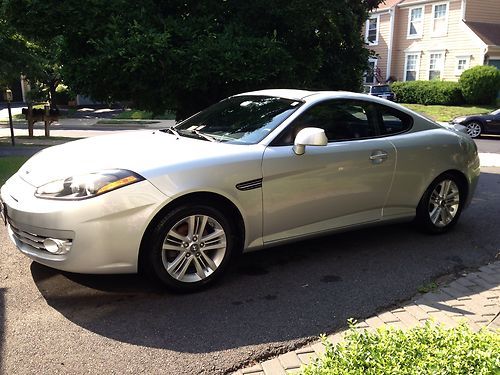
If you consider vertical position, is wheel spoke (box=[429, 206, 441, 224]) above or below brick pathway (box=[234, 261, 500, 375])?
above

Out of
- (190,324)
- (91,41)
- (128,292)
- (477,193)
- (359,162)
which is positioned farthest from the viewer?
(477,193)

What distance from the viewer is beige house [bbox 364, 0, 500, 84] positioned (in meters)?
28.4

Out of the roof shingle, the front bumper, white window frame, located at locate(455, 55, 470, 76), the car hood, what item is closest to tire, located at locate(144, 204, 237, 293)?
the front bumper

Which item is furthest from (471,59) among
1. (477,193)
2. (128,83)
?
(128,83)

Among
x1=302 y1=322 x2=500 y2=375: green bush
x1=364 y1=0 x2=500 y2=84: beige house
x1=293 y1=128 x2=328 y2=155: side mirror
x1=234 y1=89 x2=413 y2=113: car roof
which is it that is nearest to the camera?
x1=302 y1=322 x2=500 y2=375: green bush

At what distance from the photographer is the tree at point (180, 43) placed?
6.47m

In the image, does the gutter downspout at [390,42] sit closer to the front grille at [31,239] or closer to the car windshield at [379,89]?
the car windshield at [379,89]

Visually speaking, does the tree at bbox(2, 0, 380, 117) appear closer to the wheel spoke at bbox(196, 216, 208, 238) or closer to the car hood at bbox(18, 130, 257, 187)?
the car hood at bbox(18, 130, 257, 187)

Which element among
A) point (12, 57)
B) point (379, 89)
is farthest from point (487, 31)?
point (12, 57)

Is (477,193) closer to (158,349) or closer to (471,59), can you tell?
(158,349)

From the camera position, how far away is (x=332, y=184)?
430 centimetres

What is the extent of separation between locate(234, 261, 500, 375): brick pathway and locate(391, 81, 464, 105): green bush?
988 inches

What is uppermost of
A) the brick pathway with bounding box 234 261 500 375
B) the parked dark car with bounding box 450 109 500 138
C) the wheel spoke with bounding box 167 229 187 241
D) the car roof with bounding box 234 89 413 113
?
the car roof with bounding box 234 89 413 113

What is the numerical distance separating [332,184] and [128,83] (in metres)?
3.74
